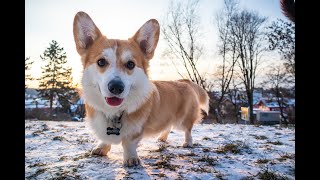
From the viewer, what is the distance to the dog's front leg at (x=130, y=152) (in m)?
3.04

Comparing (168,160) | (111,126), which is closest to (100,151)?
(111,126)

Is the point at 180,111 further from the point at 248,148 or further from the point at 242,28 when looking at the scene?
the point at 242,28

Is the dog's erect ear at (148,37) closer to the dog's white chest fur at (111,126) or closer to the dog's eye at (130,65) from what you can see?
the dog's eye at (130,65)

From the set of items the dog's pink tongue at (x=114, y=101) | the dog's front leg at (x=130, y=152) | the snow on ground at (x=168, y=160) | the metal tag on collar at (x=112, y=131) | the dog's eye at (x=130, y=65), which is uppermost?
the dog's eye at (x=130, y=65)

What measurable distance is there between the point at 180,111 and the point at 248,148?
128cm

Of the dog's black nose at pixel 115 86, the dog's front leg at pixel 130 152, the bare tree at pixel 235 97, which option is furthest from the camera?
the bare tree at pixel 235 97

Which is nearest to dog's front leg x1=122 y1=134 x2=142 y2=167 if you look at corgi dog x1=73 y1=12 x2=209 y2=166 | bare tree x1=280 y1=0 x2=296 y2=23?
corgi dog x1=73 y1=12 x2=209 y2=166

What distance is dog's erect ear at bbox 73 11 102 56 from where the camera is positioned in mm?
3268

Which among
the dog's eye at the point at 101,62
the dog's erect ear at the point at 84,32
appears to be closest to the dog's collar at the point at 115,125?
the dog's eye at the point at 101,62

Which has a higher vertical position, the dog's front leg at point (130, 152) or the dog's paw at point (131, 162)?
the dog's front leg at point (130, 152)

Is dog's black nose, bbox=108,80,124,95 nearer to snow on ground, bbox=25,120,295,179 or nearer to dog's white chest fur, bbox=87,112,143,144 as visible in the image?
dog's white chest fur, bbox=87,112,143,144
